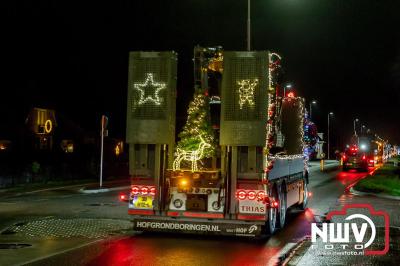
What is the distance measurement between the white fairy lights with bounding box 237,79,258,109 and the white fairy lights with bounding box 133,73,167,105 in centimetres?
164

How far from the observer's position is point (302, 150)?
19578mm

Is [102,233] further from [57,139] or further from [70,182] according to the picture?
[57,139]

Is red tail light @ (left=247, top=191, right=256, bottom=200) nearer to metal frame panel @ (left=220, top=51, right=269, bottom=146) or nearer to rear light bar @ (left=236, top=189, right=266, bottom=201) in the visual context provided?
rear light bar @ (left=236, top=189, right=266, bottom=201)

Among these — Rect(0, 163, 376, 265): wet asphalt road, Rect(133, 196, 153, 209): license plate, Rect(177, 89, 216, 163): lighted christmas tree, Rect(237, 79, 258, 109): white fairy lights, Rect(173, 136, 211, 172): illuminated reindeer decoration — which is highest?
Rect(237, 79, 258, 109): white fairy lights

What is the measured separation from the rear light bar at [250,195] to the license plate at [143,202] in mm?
1848

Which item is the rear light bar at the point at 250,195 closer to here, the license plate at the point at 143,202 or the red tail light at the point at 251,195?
the red tail light at the point at 251,195

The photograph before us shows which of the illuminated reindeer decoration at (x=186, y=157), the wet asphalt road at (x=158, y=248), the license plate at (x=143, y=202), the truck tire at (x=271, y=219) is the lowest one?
the wet asphalt road at (x=158, y=248)

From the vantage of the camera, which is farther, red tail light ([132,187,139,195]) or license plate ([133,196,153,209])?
red tail light ([132,187,139,195])

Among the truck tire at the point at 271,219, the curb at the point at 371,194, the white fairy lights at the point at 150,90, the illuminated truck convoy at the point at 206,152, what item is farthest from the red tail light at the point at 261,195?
the curb at the point at 371,194

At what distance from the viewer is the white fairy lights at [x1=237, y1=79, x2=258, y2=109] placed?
1322 centimetres

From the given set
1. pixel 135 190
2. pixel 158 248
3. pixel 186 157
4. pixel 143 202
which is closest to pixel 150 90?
pixel 186 157

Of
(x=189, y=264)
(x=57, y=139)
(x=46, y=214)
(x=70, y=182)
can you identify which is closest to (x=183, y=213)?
(x=189, y=264)

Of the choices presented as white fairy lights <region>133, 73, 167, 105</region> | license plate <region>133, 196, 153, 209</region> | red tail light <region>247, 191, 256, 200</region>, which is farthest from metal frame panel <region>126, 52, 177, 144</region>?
red tail light <region>247, 191, 256, 200</region>

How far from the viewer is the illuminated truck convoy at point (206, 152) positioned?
43.2 ft
